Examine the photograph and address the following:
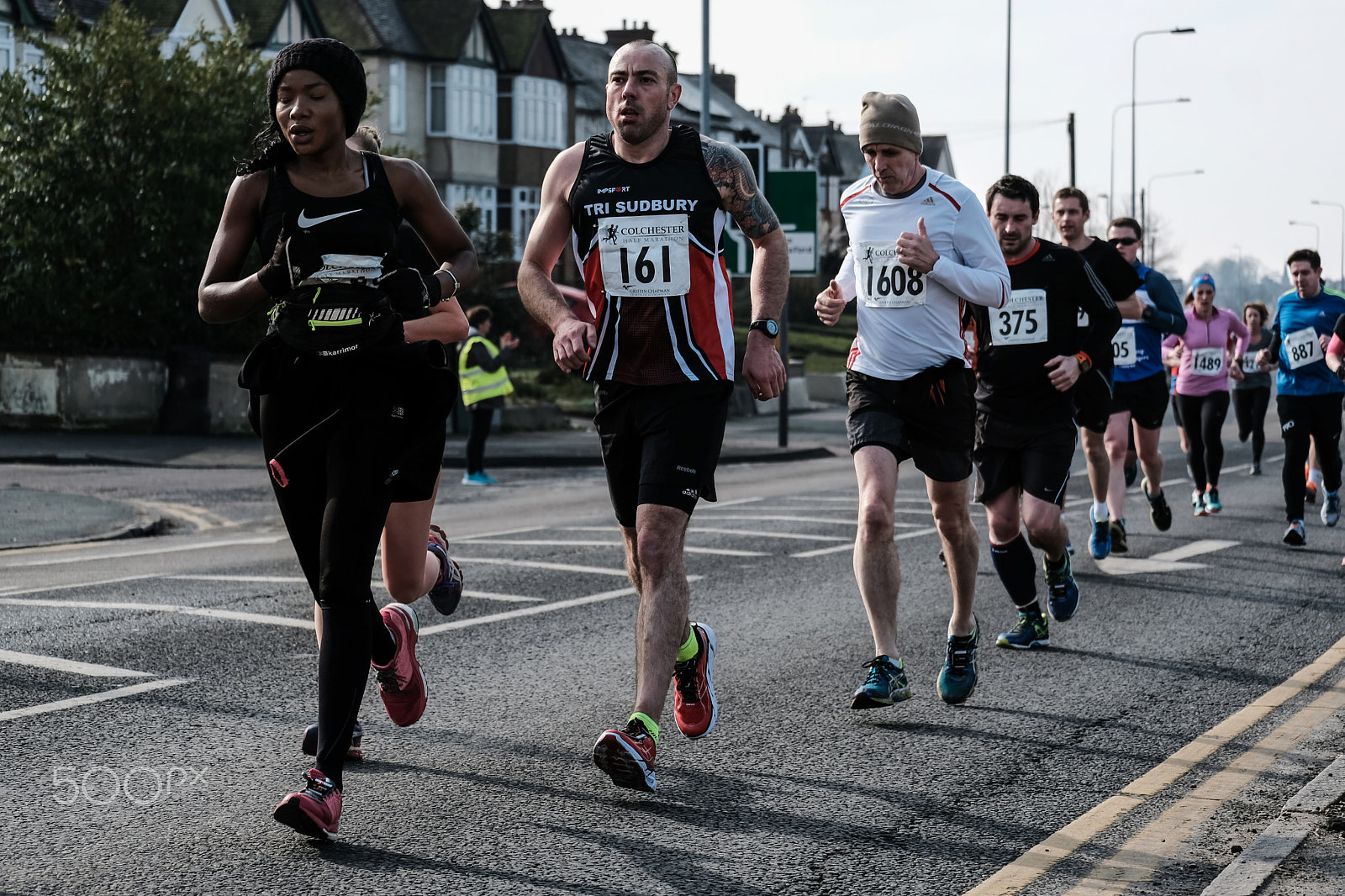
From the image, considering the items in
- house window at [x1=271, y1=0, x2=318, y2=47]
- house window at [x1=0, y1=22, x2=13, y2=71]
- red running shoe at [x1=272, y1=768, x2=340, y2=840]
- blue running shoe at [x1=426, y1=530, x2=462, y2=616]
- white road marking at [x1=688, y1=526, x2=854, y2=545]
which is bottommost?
white road marking at [x1=688, y1=526, x2=854, y2=545]

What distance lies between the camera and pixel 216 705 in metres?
5.96

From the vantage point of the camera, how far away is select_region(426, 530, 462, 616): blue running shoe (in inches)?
229

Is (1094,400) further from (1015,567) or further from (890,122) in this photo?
(890,122)

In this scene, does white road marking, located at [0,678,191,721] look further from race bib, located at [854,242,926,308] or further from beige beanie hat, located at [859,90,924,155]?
beige beanie hat, located at [859,90,924,155]

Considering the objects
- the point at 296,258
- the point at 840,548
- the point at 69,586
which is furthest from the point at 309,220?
the point at 840,548

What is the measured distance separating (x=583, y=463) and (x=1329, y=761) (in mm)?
17019

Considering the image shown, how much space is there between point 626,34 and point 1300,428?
59.8 meters

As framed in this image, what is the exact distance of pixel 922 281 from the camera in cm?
606

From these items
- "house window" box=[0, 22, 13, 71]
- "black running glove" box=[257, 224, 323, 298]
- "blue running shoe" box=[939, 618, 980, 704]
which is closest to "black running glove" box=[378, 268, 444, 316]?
"black running glove" box=[257, 224, 323, 298]

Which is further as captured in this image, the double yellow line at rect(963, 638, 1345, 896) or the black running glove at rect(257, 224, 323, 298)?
the black running glove at rect(257, 224, 323, 298)

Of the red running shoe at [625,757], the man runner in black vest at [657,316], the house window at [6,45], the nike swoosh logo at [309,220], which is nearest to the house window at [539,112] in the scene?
the house window at [6,45]

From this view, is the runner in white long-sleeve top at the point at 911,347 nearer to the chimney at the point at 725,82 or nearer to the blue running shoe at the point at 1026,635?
the blue running shoe at the point at 1026,635

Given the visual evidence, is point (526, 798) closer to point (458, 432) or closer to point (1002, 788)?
point (1002, 788)

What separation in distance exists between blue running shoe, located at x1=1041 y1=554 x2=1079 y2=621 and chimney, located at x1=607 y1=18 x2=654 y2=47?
5863cm
